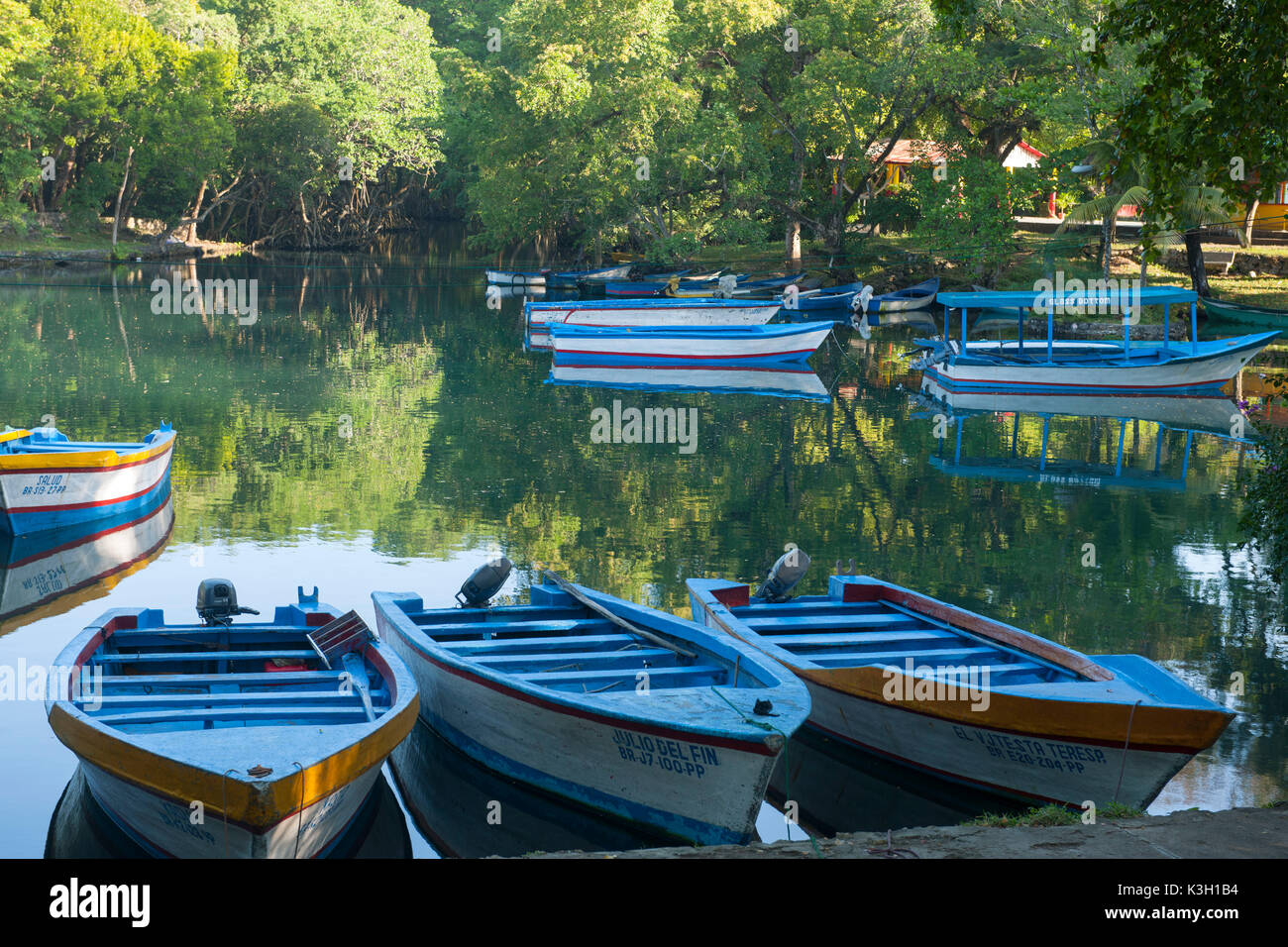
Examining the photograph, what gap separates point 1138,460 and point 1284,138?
45.2 ft

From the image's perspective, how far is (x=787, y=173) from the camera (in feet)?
176

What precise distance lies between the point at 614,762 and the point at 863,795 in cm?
209

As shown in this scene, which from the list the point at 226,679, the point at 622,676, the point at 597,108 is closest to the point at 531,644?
the point at 622,676

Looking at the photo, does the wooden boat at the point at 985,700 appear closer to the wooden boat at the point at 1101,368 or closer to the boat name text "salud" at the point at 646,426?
the boat name text "salud" at the point at 646,426

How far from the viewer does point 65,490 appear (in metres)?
16.0

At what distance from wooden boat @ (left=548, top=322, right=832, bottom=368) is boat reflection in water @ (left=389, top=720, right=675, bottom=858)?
25.0m

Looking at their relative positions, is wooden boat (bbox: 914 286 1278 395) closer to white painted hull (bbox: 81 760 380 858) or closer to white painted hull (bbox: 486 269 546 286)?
white painted hull (bbox: 81 760 380 858)

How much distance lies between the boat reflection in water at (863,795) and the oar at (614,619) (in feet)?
3.79

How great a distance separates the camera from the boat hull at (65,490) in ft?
51.5

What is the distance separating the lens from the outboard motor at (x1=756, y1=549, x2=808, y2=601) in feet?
36.5

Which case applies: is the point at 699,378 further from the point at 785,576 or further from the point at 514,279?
the point at 514,279

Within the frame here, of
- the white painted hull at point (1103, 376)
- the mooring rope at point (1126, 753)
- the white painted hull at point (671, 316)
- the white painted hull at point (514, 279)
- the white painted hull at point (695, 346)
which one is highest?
the white painted hull at point (514, 279)

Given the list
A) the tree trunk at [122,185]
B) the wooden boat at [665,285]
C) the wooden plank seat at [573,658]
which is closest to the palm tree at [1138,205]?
the wooden boat at [665,285]

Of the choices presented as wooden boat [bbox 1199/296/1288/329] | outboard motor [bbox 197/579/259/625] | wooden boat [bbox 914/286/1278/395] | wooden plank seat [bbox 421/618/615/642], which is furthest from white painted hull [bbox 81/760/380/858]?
wooden boat [bbox 1199/296/1288/329]
